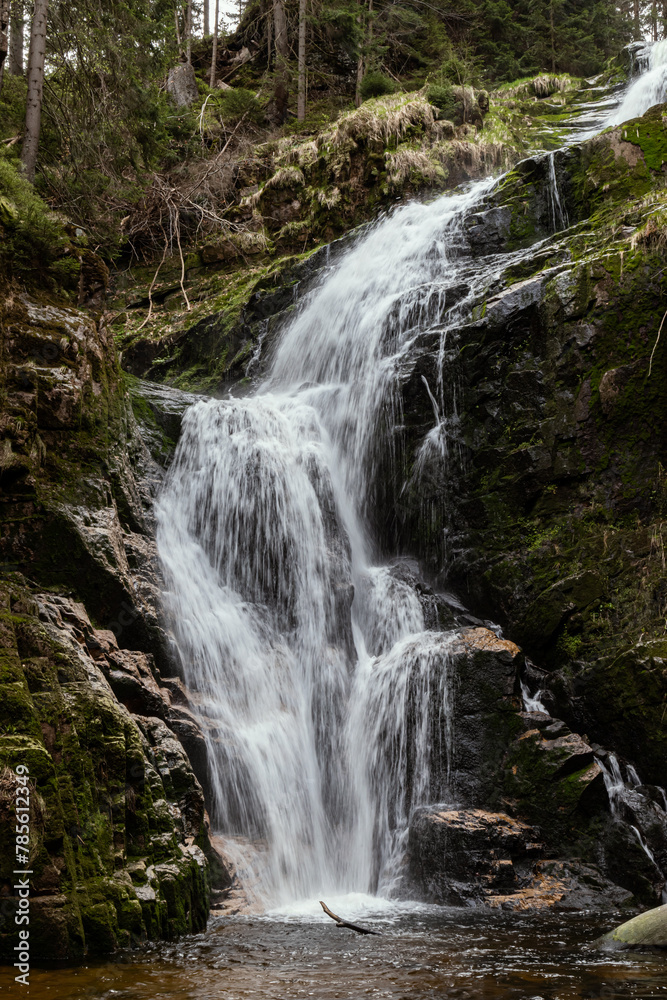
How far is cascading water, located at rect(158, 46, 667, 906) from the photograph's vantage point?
7.21 meters

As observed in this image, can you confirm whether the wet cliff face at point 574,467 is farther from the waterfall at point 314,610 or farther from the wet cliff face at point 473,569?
the waterfall at point 314,610

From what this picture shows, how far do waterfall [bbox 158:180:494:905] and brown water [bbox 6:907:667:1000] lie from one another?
1.53 metres

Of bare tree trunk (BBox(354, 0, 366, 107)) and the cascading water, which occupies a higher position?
bare tree trunk (BBox(354, 0, 366, 107))

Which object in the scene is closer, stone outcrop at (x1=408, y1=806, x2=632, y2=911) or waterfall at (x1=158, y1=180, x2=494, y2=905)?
stone outcrop at (x1=408, y1=806, x2=632, y2=911)

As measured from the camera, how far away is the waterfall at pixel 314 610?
7199mm

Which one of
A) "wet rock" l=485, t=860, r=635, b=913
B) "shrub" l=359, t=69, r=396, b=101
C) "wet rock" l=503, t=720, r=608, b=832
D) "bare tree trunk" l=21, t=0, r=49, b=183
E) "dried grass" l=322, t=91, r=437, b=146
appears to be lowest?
"wet rock" l=485, t=860, r=635, b=913

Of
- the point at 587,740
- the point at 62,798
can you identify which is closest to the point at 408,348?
the point at 587,740

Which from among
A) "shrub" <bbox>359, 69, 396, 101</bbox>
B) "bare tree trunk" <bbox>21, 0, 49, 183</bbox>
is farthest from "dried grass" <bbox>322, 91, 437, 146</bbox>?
"bare tree trunk" <bbox>21, 0, 49, 183</bbox>

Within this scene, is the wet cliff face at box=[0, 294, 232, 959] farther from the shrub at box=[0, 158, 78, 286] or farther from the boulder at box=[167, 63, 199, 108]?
the boulder at box=[167, 63, 199, 108]

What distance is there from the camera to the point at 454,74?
60.8ft

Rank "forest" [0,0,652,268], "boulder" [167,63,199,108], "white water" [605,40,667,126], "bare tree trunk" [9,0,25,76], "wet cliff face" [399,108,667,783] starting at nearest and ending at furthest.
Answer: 1. "wet cliff face" [399,108,667,783]
2. "forest" [0,0,652,268]
3. "white water" [605,40,667,126]
4. "bare tree trunk" [9,0,25,76]
5. "boulder" [167,63,199,108]

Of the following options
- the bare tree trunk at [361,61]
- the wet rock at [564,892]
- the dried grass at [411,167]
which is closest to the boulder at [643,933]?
the wet rock at [564,892]

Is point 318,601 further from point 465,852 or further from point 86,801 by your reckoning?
point 86,801

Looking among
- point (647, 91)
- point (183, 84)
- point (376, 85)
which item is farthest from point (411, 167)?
point (183, 84)
